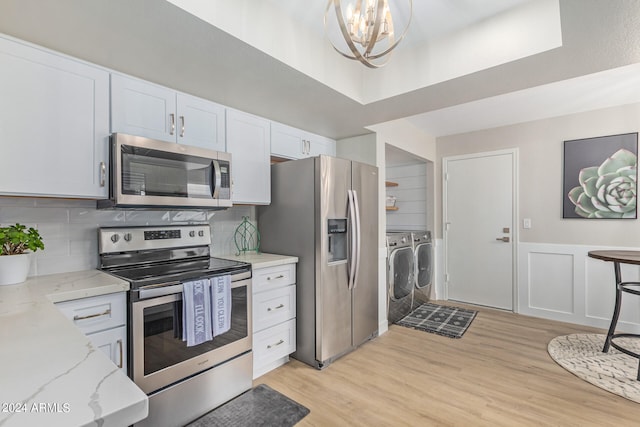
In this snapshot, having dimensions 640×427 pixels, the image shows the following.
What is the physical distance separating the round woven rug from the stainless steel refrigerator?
1.67 m

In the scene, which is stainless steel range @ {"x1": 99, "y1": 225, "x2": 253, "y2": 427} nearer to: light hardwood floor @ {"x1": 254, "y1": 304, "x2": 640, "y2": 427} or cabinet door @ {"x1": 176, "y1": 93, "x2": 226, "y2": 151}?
light hardwood floor @ {"x1": 254, "y1": 304, "x2": 640, "y2": 427}

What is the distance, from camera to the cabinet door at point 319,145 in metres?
3.25

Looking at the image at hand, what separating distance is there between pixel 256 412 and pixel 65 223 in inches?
65.7

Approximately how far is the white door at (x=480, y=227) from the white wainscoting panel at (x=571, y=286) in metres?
0.20

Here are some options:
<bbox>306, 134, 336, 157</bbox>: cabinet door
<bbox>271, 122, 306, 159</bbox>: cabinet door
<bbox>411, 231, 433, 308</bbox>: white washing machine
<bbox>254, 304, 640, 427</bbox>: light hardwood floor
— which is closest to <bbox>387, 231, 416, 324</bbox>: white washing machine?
<bbox>411, 231, 433, 308</bbox>: white washing machine

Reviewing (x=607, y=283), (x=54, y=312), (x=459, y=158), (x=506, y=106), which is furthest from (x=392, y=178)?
(x=54, y=312)

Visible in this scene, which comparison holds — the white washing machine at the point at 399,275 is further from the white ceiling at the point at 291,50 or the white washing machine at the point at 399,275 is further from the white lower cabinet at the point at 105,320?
the white lower cabinet at the point at 105,320

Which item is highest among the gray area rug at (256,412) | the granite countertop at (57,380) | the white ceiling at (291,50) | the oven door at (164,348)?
the white ceiling at (291,50)

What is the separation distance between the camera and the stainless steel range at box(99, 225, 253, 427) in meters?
1.69

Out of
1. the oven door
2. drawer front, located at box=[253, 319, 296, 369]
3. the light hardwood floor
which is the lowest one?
the light hardwood floor

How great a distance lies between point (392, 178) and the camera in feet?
16.4

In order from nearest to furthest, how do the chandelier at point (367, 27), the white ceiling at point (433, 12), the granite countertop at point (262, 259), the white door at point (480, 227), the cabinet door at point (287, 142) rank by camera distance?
the chandelier at point (367, 27)
the white ceiling at point (433, 12)
the granite countertop at point (262, 259)
the cabinet door at point (287, 142)
the white door at point (480, 227)

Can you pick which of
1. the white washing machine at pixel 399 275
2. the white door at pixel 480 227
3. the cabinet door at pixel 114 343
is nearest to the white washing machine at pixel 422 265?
the white washing machine at pixel 399 275

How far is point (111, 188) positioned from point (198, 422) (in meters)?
1.48
